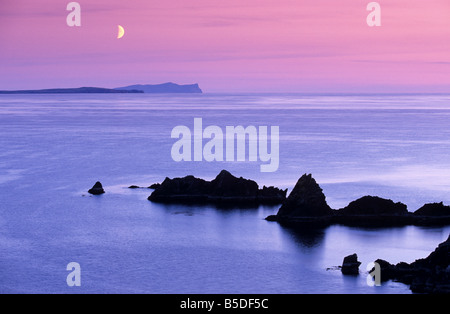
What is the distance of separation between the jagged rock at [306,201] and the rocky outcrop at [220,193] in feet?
47.4

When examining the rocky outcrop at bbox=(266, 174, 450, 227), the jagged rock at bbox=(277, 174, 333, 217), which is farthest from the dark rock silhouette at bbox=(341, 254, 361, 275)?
the rocky outcrop at bbox=(266, 174, 450, 227)

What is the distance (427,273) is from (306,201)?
30.4 m

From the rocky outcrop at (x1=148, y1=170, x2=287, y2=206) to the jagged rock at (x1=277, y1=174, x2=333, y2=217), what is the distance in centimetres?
1444

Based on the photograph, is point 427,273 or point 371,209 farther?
point 371,209

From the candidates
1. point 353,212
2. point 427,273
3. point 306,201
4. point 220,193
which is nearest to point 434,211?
point 353,212

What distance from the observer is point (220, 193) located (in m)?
98.2

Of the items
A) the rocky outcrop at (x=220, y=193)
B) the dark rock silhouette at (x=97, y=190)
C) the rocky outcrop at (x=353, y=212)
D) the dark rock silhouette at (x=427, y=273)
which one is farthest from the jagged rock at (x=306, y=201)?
the dark rock silhouette at (x=97, y=190)

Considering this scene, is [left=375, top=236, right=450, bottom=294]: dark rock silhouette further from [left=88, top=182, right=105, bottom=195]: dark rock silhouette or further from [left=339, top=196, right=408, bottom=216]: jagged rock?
[left=88, top=182, right=105, bottom=195]: dark rock silhouette

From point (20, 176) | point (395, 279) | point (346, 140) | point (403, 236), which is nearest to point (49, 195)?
Result: point (20, 176)

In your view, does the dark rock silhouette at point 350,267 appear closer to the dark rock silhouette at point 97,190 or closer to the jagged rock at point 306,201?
the jagged rock at point 306,201

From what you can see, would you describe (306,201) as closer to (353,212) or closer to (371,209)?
(353,212)

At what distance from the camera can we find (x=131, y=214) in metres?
90.9

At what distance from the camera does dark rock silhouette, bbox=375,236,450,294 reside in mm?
49062
